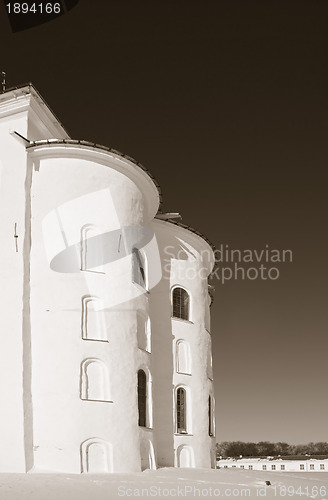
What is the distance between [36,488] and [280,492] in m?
6.59

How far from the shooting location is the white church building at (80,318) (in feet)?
63.0

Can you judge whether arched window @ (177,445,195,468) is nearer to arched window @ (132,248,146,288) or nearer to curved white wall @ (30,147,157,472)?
curved white wall @ (30,147,157,472)

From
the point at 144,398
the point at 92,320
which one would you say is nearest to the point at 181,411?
the point at 144,398

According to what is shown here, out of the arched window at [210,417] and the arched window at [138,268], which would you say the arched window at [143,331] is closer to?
the arched window at [138,268]

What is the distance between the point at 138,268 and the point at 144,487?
838 cm

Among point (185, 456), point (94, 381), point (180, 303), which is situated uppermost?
point (180, 303)

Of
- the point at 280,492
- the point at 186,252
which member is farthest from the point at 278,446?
the point at 280,492

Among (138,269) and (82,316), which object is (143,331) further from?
(82,316)

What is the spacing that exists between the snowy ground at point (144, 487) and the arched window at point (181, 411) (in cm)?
495

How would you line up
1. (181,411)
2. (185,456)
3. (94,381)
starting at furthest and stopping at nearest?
(181,411)
(185,456)
(94,381)

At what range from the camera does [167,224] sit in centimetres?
2714

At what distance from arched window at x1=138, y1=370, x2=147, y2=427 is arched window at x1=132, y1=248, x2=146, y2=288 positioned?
3.31 metres

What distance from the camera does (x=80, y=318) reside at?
20.5 metres

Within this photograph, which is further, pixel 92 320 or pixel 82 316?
pixel 92 320
